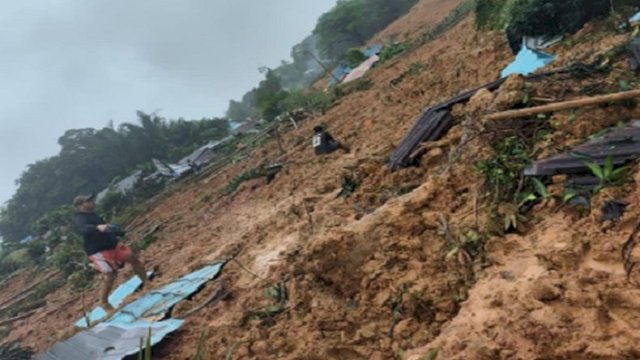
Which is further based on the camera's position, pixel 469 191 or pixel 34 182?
pixel 34 182

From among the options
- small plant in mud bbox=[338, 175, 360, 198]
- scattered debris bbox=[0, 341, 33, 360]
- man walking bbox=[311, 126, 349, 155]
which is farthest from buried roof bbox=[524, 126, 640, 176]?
scattered debris bbox=[0, 341, 33, 360]

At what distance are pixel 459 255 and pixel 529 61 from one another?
3.67 meters

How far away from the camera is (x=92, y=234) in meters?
5.53

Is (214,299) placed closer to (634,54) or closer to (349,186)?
(349,186)

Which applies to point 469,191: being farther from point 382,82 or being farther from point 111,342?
point 382,82

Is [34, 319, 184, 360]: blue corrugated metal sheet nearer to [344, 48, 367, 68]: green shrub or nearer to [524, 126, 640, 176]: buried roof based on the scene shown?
[524, 126, 640, 176]: buried roof

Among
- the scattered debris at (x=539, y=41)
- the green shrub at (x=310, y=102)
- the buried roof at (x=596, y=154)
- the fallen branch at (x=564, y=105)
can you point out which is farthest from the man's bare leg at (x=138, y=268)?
the green shrub at (x=310, y=102)

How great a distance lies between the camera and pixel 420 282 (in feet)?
10.3

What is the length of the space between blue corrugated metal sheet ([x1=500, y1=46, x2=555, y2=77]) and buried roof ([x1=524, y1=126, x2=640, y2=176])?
8.73 feet

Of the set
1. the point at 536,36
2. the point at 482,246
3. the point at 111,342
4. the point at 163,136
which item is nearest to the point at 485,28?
the point at 536,36

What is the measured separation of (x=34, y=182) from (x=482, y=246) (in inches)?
1249

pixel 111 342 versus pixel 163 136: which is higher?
pixel 163 136

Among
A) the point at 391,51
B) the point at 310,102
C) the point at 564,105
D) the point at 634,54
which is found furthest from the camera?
the point at 391,51

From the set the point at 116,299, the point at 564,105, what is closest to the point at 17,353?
the point at 116,299
